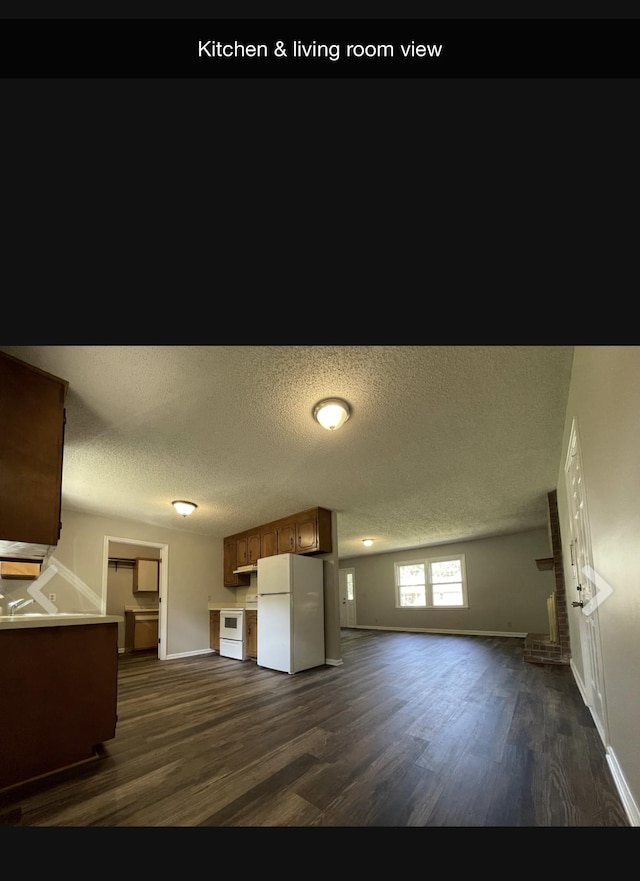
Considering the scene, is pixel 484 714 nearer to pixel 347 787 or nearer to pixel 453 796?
pixel 453 796

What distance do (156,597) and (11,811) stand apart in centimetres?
654

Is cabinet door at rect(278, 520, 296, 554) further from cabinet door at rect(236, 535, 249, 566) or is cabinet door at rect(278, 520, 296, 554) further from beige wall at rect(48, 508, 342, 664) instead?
cabinet door at rect(236, 535, 249, 566)

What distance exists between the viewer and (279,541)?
575 centimetres

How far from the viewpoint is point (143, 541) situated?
235 inches

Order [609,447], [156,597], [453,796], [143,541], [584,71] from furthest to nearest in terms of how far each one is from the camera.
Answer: [156,597] → [143,541] → [453,796] → [609,447] → [584,71]

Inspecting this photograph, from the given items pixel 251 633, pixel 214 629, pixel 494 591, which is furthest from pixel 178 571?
pixel 494 591

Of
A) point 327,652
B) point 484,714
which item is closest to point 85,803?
point 484,714

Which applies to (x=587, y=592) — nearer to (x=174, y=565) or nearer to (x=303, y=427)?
(x=303, y=427)

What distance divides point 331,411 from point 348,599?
379 inches

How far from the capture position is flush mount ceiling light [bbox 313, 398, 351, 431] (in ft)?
8.43

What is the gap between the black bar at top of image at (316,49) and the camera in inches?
25.4

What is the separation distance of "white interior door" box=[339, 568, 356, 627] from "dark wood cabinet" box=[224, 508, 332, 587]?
4.74 meters

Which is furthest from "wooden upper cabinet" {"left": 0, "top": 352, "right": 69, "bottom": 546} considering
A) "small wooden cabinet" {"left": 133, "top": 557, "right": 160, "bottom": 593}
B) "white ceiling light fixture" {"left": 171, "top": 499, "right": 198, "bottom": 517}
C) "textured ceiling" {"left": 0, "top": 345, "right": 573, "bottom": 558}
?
"small wooden cabinet" {"left": 133, "top": 557, "right": 160, "bottom": 593}

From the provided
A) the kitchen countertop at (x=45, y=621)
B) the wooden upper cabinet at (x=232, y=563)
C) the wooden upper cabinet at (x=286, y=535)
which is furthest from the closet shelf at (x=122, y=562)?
the kitchen countertop at (x=45, y=621)
